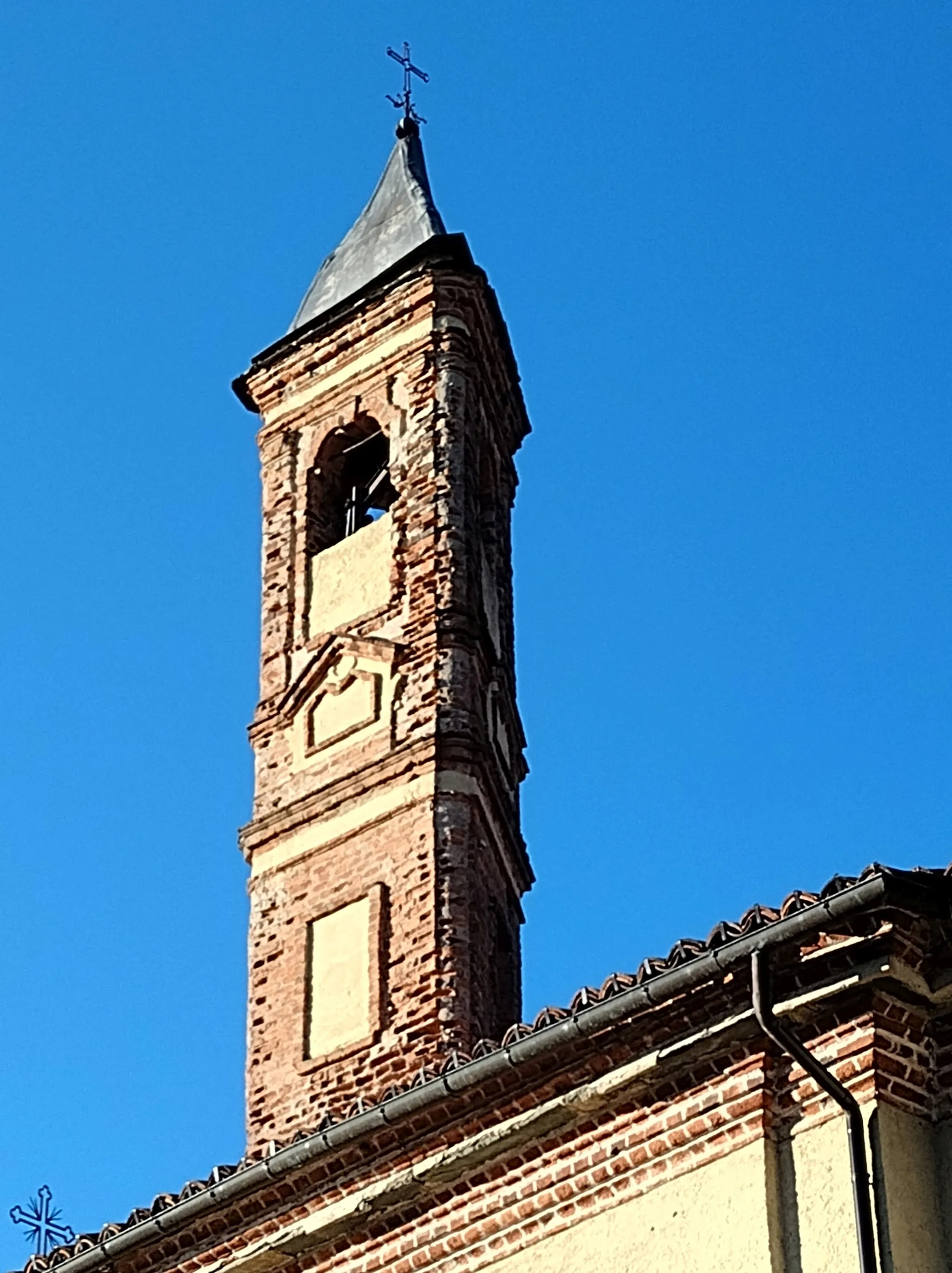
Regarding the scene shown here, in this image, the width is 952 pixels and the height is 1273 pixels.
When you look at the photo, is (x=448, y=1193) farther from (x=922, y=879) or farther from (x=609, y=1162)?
(x=922, y=879)

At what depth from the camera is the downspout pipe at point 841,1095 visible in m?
9.42

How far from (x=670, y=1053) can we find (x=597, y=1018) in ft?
1.02

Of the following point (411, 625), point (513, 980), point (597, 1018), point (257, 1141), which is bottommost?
point (597, 1018)

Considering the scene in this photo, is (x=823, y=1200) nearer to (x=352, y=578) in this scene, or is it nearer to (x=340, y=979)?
(x=340, y=979)

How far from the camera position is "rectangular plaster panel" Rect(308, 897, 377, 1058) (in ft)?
49.2

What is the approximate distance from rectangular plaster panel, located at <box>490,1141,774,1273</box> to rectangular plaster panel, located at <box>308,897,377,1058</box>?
180 inches

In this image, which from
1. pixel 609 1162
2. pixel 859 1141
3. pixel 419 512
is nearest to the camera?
pixel 859 1141

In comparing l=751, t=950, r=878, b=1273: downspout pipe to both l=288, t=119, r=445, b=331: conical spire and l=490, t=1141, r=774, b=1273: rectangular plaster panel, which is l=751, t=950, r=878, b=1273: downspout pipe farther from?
l=288, t=119, r=445, b=331: conical spire

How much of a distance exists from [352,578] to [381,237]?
3.25 meters

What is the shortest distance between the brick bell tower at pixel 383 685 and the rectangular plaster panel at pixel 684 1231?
3.80m

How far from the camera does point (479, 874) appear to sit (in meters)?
15.5

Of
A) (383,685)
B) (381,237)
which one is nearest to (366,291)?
(381,237)

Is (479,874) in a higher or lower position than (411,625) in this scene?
lower

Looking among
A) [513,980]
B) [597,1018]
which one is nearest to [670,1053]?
[597,1018]
